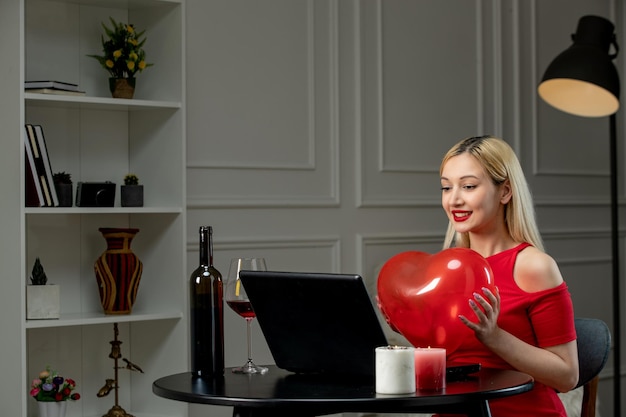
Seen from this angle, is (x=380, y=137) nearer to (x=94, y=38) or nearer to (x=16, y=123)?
(x=94, y=38)

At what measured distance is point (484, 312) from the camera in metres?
1.63

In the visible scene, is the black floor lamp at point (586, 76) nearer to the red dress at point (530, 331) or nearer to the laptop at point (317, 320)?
the red dress at point (530, 331)

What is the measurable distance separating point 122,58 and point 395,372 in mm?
1797

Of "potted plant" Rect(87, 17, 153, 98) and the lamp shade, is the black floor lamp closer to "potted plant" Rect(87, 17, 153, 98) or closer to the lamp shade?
the lamp shade

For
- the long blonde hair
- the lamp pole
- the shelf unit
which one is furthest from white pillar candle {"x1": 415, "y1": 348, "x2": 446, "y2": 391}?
the lamp pole

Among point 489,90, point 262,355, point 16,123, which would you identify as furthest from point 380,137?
point 16,123

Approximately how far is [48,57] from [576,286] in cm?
261

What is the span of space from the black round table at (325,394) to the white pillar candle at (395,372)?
2 centimetres

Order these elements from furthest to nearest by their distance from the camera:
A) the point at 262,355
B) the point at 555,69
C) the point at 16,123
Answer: the point at 555,69, the point at 262,355, the point at 16,123

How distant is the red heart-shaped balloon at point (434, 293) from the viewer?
162cm

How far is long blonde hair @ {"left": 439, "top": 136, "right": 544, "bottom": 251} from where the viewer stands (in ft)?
6.48

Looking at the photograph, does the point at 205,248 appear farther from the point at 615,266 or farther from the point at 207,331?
the point at 615,266

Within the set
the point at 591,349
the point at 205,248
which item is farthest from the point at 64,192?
the point at 591,349

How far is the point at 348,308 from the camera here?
4.85 feet
